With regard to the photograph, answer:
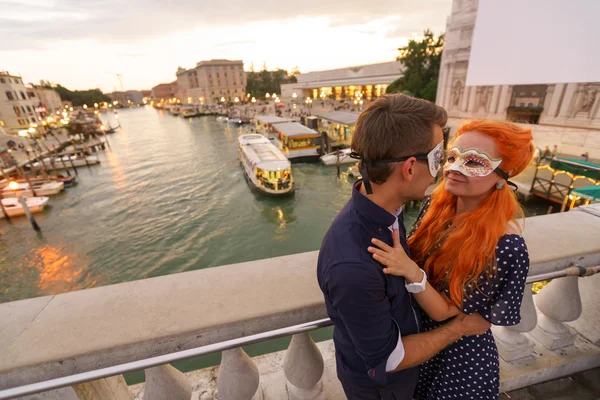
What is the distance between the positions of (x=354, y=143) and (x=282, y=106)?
7294 centimetres

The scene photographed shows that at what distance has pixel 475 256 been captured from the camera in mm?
1333

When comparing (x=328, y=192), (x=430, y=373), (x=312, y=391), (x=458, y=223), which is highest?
(x=458, y=223)

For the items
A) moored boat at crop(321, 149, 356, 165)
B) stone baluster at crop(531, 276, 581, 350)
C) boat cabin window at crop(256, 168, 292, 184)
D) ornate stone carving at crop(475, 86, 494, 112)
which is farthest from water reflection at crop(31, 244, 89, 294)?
ornate stone carving at crop(475, 86, 494, 112)

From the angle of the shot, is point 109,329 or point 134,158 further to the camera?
point 134,158

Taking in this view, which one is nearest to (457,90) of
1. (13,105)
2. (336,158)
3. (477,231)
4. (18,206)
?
(336,158)

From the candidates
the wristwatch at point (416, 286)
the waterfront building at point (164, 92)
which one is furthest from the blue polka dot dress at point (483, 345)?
the waterfront building at point (164, 92)

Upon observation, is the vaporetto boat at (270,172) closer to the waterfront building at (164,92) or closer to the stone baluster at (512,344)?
the stone baluster at (512,344)

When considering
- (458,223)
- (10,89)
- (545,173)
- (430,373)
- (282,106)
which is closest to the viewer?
(458,223)

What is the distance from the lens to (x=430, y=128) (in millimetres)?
1210

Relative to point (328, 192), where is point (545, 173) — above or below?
above

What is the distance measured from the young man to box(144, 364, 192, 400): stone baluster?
97 cm

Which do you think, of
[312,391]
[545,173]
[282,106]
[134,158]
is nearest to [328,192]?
[545,173]

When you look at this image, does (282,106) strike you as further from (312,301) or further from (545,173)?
(312,301)

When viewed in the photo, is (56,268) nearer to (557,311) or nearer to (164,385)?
(164,385)
